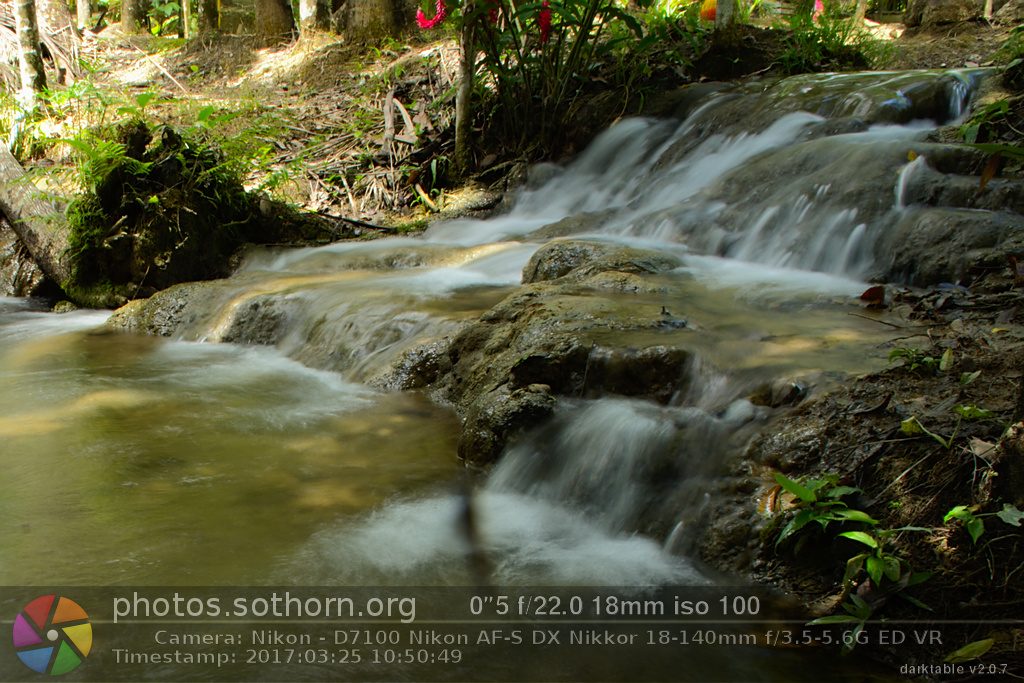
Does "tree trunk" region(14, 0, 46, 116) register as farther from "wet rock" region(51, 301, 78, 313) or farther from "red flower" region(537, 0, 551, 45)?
"red flower" region(537, 0, 551, 45)

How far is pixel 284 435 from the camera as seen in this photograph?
11.3 feet

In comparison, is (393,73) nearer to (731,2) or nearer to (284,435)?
(731,2)

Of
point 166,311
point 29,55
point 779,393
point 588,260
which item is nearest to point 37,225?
point 166,311

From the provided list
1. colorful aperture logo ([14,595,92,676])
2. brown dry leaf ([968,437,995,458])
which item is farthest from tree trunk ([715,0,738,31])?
colorful aperture logo ([14,595,92,676])

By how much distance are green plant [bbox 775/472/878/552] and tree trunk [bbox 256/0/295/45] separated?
41.6 feet

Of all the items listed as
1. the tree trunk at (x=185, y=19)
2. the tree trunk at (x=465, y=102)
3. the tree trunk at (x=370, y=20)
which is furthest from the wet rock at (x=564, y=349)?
the tree trunk at (x=185, y=19)

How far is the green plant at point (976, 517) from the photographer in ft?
6.36

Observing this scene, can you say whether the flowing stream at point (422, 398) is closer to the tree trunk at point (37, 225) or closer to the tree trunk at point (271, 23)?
the tree trunk at point (37, 225)

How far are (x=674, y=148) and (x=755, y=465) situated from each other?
17.9 feet

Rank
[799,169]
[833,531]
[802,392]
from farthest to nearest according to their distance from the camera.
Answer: [799,169], [802,392], [833,531]

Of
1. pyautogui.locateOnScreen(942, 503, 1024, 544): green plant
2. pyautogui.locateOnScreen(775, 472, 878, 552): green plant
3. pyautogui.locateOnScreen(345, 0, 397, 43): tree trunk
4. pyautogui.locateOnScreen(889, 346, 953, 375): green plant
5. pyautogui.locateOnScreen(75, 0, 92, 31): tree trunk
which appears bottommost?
pyautogui.locateOnScreen(775, 472, 878, 552): green plant

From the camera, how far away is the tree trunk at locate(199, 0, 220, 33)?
44.9 ft

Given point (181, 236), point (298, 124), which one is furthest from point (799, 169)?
point (298, 124)

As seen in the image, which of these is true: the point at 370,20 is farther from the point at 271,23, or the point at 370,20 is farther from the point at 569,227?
the point at 569,227
